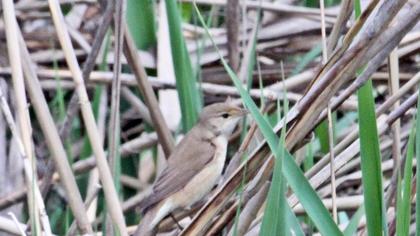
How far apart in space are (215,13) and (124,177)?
791 mm

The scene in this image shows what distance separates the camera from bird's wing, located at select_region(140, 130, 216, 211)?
3283 mm

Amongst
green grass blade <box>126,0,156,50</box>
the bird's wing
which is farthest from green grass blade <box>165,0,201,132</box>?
Result: green grass blade <box>126,0,156,50</box>

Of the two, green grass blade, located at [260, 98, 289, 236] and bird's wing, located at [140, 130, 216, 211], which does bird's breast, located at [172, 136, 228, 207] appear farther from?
green grass blade, located at [260, 98, 289, 236]

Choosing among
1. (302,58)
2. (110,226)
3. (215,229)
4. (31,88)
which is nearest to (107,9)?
(31,88)

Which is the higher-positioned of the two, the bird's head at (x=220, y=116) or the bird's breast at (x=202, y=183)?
the bird's head at (x=220, y=116)

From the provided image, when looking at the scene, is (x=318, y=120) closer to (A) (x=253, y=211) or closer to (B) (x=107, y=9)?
(A) (x=253, y=211)

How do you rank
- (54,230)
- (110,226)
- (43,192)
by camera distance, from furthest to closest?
1. (54,230)
2. (43,192)
3. (110,226)

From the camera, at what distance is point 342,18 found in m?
2.38

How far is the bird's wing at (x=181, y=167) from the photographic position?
3283 millimetres

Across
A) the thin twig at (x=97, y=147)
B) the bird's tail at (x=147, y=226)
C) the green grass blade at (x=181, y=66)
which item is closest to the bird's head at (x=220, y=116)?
the green grass blade at (x=181, y=66)

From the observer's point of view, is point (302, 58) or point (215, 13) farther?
point (215, 13)

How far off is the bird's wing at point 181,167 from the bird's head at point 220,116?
58mm

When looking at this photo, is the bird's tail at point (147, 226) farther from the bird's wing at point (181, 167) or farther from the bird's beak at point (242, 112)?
the bird's beak at point (242, 112)

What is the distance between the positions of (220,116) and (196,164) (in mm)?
188
